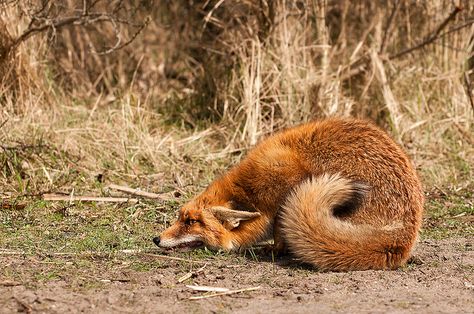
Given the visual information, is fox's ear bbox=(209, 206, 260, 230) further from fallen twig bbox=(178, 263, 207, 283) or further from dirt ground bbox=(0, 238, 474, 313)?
fallen twig bbox=(178, 263, 207, 283)

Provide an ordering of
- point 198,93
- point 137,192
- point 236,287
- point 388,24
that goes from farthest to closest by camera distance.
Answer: point 388,24 → point 198,93 → point 137,192 → point 236,287

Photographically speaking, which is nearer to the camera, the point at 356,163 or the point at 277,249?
the point at 356,163

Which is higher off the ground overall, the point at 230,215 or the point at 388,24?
the point at 388,24

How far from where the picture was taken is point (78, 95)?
10922 millimetres

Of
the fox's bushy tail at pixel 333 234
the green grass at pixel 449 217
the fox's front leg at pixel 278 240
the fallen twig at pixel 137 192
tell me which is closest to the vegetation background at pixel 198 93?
the green grass at pixel 449 217

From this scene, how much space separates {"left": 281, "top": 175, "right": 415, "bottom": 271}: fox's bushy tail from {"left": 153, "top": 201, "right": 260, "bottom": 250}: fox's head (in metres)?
0.45

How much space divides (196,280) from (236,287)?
11.6 inches

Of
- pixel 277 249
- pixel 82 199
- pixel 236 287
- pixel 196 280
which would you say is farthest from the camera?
pixel 82 199

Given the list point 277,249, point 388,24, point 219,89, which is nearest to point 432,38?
point 388,24

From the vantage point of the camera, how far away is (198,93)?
10781 mm

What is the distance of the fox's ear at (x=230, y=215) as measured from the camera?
588 cm

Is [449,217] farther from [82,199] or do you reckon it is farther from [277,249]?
[82,199]

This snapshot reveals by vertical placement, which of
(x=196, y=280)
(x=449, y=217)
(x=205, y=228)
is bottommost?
(x=449, y=217)

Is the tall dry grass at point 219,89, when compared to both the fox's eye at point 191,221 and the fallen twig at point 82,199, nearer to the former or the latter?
the fallen twig at point 82,199
